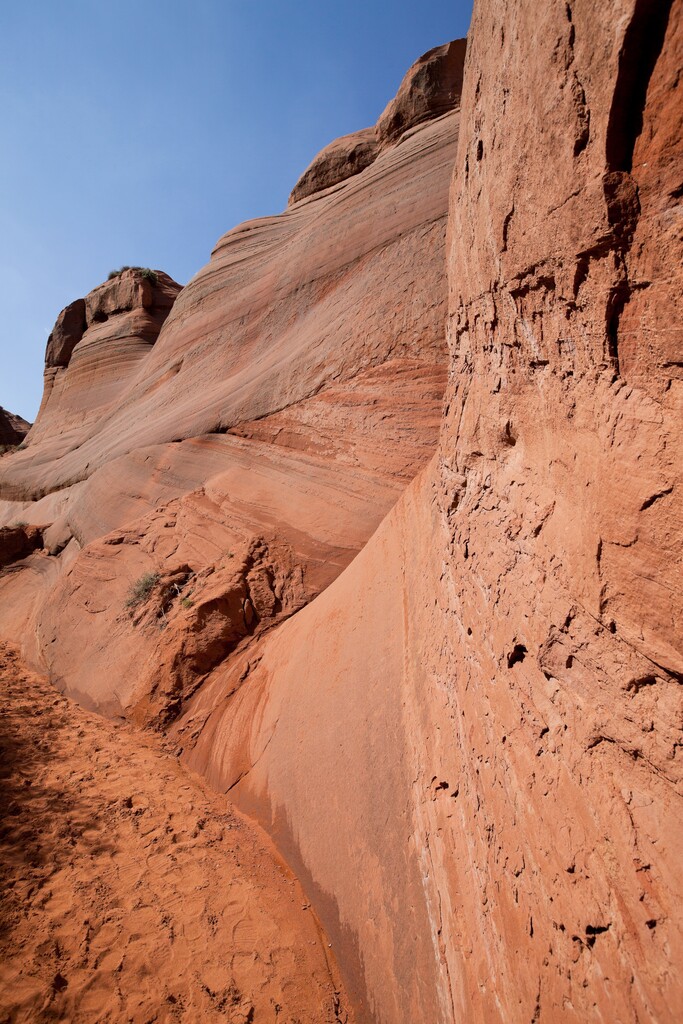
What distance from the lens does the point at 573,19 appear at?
181 cm

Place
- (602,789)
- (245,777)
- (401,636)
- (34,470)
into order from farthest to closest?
(34,470)
(245,777)
(401,636)
(602,789)

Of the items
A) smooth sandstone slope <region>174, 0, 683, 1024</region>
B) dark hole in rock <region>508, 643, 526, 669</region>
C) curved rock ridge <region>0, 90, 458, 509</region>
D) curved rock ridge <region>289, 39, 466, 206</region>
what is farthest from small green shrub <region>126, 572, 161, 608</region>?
curved rock ridge <region>289, 39, 466, 206</region>

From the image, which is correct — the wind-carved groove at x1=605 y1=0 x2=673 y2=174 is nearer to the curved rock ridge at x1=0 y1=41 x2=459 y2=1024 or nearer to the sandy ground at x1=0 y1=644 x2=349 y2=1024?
the curved rock ridge at x1=0 y1=41 x2=459 y2=1024

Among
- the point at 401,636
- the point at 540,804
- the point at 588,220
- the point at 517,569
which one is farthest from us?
the point at 401,636

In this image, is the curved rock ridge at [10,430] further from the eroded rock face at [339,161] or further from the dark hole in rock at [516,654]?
the dark hole in rock at [516,654]

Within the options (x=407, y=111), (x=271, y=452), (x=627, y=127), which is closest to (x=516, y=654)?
(x=627, y=127)

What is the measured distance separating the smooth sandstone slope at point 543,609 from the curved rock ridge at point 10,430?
2987 cm

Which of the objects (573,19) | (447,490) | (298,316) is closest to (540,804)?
(447,490)

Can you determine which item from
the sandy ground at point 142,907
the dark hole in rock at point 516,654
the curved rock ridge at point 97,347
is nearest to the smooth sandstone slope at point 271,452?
the sandy ground at point 142,907

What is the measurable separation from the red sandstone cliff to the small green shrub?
9 centimetres

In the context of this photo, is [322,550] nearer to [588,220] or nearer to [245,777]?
[245,777]

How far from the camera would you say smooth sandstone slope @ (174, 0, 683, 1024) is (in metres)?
1.56

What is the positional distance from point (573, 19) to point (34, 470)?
578 inches

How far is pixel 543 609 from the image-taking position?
2.11 metres
